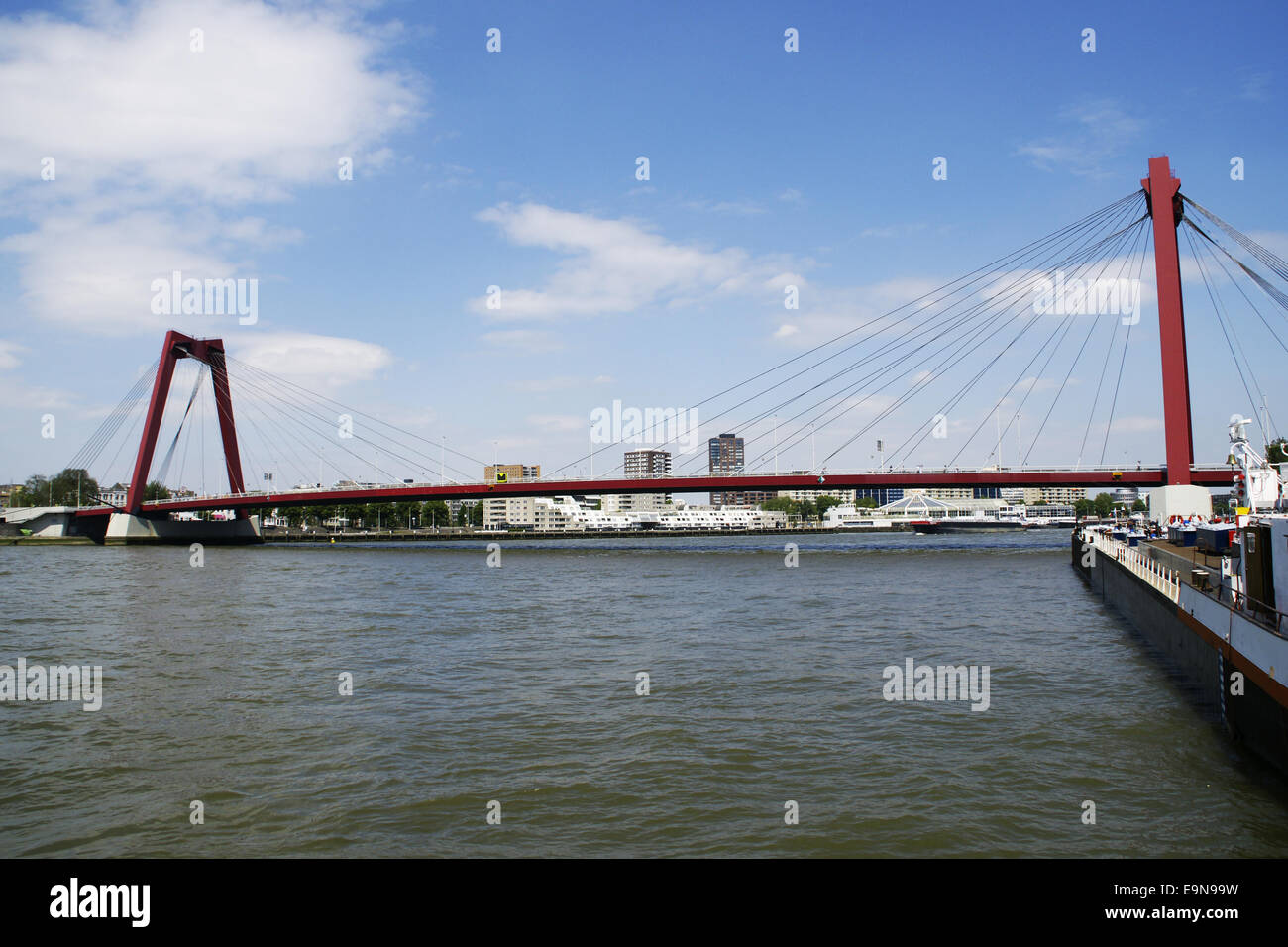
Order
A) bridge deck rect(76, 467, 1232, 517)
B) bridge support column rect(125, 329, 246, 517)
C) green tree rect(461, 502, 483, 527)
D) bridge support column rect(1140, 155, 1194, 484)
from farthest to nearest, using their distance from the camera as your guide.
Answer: green tree rect(461, 502, 483, 527) < bridge support column rect(125, 329, 246, 517) < bridge deck rect(76, 467, 1232, 517) < bridge support column rect(1140, 155, 1194, 484)

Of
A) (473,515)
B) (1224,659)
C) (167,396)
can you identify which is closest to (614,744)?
(1224,659)

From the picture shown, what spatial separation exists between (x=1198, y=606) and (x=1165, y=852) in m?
7.98

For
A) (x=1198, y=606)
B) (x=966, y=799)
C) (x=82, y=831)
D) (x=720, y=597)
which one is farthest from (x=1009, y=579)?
(x=82, y=831)

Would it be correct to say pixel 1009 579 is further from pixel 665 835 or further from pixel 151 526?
pixel 151 526

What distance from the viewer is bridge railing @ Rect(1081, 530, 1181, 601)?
16.8m

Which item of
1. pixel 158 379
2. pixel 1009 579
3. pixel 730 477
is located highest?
pixel 158 379

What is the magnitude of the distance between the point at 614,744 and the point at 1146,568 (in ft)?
53.9

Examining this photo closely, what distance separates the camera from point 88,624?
68.1 ft

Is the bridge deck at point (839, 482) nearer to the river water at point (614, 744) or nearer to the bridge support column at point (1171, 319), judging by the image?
the bridge support column at point (1171, 319)

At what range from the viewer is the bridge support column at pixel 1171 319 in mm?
39531

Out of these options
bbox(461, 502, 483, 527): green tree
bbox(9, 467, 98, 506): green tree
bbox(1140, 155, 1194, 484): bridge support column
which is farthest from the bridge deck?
bbox(461, 502, 483, 527): green tree

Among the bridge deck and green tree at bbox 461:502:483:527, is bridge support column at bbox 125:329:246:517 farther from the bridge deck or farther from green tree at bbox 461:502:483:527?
green tree at bbox 461:502:483:527

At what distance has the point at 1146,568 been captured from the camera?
20.7 m

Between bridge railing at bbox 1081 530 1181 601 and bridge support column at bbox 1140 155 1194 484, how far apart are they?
970cm
